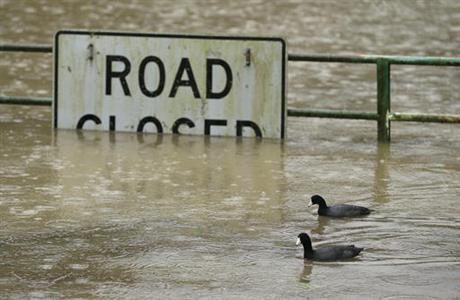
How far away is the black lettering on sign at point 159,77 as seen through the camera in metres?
13.2

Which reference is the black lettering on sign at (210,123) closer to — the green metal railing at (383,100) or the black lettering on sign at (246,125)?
the black lettering on sign at (246,125)

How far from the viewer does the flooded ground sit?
7527mm

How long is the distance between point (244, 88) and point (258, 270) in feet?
18.2

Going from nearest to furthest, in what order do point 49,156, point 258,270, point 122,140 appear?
point 258,270
point 49,156
point 122,140

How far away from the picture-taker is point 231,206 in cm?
975

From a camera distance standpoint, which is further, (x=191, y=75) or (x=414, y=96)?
(x=414, y=96)

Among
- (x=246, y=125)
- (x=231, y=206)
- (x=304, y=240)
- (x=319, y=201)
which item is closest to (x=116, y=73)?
(x=246, y=125)

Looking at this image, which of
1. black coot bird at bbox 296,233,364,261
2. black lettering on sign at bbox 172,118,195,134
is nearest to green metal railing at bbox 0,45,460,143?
black lettering on sign at bbox 172,118,195,134

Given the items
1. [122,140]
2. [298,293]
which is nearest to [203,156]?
[122,140]

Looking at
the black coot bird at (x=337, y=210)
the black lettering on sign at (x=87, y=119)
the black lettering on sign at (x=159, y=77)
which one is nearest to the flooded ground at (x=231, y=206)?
the black coot bird at (x=337, y=210)

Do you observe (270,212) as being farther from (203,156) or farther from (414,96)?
(414,96)

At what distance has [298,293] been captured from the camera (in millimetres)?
7258

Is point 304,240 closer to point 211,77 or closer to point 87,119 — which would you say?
point 211,77

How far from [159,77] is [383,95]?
83.3 inches
